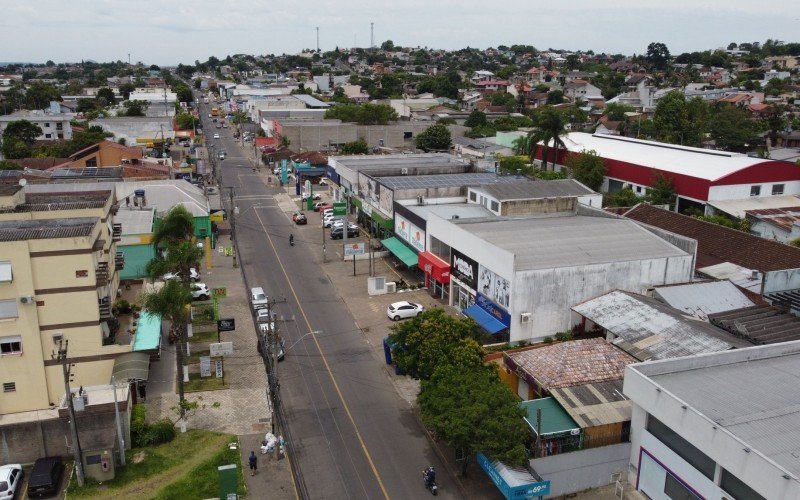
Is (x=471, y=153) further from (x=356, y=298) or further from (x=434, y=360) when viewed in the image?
(x=434, y=360)

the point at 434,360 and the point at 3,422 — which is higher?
the point at 434,360

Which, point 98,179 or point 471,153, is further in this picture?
point 471,153

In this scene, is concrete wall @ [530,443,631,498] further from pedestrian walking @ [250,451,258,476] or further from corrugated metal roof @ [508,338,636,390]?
pedestrian walking @ [250,451,258,476]

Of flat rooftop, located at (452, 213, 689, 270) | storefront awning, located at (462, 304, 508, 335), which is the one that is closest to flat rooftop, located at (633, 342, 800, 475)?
flat rooftop, located at (452, 213, 689, 270)

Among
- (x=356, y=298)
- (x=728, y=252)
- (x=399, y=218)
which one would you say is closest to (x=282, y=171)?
(x=399, y=218)

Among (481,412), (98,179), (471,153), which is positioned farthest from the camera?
(471,153)

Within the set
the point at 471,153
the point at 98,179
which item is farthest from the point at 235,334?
the point at 471,153

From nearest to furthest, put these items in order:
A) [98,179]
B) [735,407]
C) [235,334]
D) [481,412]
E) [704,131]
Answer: [735,407]
[481,412]
[235,334]
[98,179]
[704,131]
